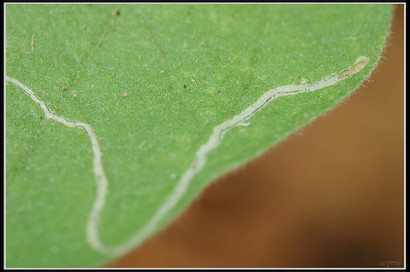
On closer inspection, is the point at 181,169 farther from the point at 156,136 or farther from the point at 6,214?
the point at 6,214

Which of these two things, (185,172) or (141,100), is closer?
(185,172)

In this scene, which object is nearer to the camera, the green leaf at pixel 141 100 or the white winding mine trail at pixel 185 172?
the white winding mine trail at pixel 185 172

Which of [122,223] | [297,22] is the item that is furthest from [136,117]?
[297,22]

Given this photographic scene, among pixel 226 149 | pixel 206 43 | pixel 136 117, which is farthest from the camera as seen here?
pixel 206 43

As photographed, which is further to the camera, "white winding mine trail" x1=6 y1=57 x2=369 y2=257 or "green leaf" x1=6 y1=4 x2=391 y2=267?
"green leaf" x1=6 y1=4 x2=391 y2=267
